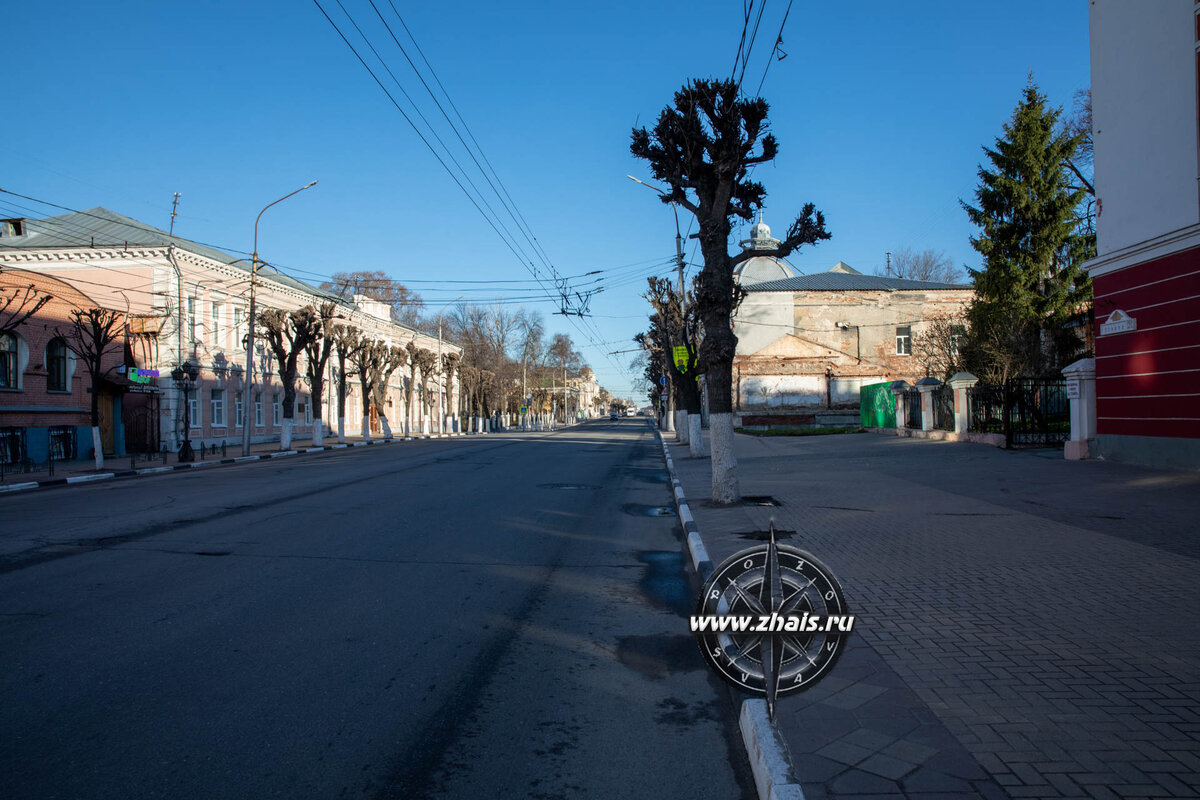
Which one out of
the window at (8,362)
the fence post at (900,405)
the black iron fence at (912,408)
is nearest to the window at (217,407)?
the window at (8,362)

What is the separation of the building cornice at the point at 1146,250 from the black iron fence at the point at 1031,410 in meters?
4.23

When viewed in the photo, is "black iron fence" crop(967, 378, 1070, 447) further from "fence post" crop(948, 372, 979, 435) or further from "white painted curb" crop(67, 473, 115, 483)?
"white painted curb" crop(67, 473, 115, 483)

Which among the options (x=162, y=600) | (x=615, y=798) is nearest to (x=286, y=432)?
(x=162, y=600)

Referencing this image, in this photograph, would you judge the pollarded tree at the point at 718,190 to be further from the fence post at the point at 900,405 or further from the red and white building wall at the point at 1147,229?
the fence post at the point at 900,405

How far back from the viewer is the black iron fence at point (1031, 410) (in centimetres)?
1933

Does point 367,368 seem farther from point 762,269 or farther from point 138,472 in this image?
point 762,269

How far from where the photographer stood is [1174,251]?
13672mm

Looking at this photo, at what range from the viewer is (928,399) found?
25375mm

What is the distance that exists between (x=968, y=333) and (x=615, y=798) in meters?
29.3

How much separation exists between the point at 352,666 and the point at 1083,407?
16.5 m

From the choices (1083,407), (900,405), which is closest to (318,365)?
(900,405)

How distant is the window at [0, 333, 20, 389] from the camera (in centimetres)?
2430

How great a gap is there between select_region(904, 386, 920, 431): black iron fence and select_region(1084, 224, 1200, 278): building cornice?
11268 millimetres

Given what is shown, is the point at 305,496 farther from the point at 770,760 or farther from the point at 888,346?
the point at 888,346
